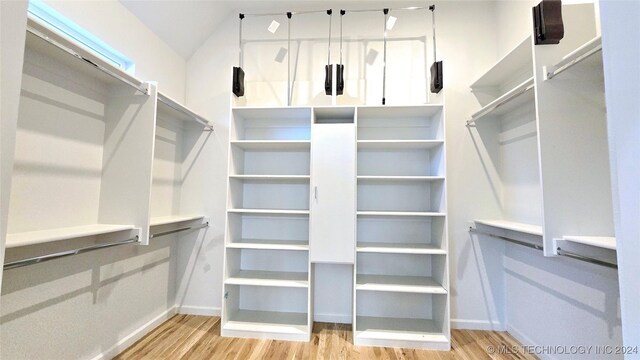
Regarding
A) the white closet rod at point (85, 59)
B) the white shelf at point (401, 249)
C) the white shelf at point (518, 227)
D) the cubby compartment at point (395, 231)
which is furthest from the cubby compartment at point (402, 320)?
the white closet rod at point (85, 59)

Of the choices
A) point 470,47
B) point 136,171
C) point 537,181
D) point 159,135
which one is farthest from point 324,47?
point 537,181

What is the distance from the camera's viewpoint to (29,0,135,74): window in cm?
156

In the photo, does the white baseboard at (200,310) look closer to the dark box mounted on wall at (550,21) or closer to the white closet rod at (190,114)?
the white closet rod at (190,114)

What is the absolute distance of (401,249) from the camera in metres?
2.27

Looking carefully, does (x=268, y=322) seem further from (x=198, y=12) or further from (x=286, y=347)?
(x=198, y=12)

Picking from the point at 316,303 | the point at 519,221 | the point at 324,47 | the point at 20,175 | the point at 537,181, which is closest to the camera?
the point at 20,175

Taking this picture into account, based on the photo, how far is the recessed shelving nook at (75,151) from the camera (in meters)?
1.45

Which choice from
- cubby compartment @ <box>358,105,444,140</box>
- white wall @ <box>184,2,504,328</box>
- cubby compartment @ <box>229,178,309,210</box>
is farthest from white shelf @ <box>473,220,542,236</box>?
cubby compartment @ <box>229,178,309,210</box>

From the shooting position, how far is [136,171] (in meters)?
1.92

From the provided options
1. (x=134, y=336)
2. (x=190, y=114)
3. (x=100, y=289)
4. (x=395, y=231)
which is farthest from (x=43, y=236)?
(x=395, y=231)

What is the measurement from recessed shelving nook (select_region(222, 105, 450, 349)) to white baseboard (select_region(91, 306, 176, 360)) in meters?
0.65

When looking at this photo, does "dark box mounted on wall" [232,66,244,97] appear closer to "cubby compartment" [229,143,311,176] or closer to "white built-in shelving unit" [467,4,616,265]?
"cubby compartment" [229,143,311,176]

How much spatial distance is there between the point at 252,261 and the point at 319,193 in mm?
1028

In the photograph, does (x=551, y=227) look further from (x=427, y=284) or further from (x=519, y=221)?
(x=427, y=284)
